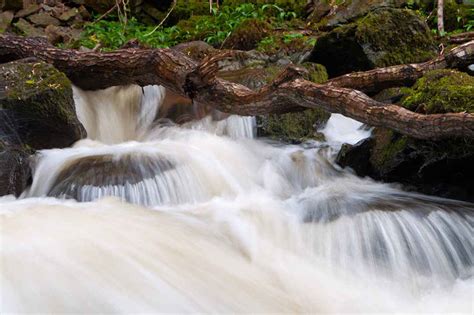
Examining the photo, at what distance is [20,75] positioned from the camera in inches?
209

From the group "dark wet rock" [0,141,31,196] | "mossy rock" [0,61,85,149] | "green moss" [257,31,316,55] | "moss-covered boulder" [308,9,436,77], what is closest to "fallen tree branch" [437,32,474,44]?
"moss-covered boulder" [308,9,436,77]

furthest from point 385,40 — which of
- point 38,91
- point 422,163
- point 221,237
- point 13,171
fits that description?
point 13,171

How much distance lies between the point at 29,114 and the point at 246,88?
238 cm

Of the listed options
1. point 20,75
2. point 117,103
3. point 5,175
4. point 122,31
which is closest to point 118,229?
point 5,175

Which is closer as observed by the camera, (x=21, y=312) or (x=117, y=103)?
(x=21, y=312)

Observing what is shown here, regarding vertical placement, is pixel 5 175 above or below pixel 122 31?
below

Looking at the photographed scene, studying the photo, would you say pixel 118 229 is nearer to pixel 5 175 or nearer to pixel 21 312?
pixel 21 312

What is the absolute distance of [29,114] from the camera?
5.16 metres

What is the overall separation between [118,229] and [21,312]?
1.19 meters

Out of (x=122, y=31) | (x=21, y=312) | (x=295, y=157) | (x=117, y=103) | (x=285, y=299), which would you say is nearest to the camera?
(x=21, y=312)

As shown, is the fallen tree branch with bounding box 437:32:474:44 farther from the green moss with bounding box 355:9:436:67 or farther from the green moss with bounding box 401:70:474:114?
the green moss with bounding box 401:70:474:114

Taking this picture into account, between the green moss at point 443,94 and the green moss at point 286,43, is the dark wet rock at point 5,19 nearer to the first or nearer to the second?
the green moss at point 286,43

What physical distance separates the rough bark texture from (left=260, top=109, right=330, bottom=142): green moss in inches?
40.9

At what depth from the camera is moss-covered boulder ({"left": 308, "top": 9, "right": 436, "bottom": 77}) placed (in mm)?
7352
